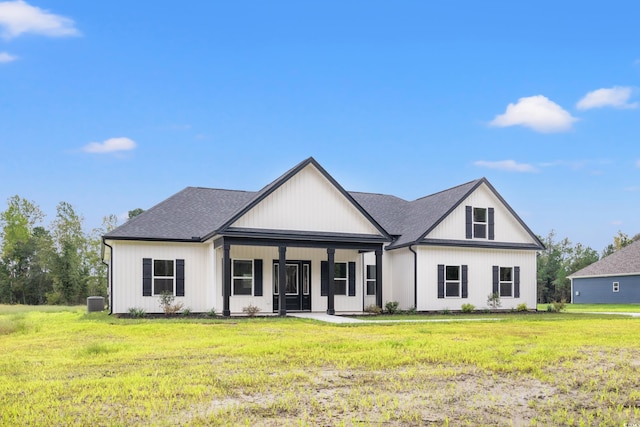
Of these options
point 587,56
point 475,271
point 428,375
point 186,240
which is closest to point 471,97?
point 587,56

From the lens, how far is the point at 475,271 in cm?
3012

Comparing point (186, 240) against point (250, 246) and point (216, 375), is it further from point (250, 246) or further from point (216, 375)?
point (216, 375)

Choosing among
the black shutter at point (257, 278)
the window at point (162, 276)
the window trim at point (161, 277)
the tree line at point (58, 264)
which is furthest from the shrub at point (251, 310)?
the tree line at point (58, 264)

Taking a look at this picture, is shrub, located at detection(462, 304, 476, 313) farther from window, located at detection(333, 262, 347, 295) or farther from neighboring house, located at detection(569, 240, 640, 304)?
neighboring house, located at detection(569, 240, 640, 304)

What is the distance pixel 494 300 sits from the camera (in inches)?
1184

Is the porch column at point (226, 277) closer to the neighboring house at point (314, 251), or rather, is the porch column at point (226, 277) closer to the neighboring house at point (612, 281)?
the neighboring house at point (314, 251)

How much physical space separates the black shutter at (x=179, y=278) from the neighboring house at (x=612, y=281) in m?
37.9

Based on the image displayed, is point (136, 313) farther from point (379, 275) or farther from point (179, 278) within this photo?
point (379, 275)

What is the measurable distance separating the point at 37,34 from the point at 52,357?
21.9 metres

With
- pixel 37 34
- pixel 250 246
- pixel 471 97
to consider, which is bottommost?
pixel 250 246

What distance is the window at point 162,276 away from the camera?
26203mm

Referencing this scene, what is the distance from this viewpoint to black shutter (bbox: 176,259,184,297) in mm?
26358

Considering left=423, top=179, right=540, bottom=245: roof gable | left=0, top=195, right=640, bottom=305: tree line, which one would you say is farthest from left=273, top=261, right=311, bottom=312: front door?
left=0, top=195, right=640, bottom=305: tree line

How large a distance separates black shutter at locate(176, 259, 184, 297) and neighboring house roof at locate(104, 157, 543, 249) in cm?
106
